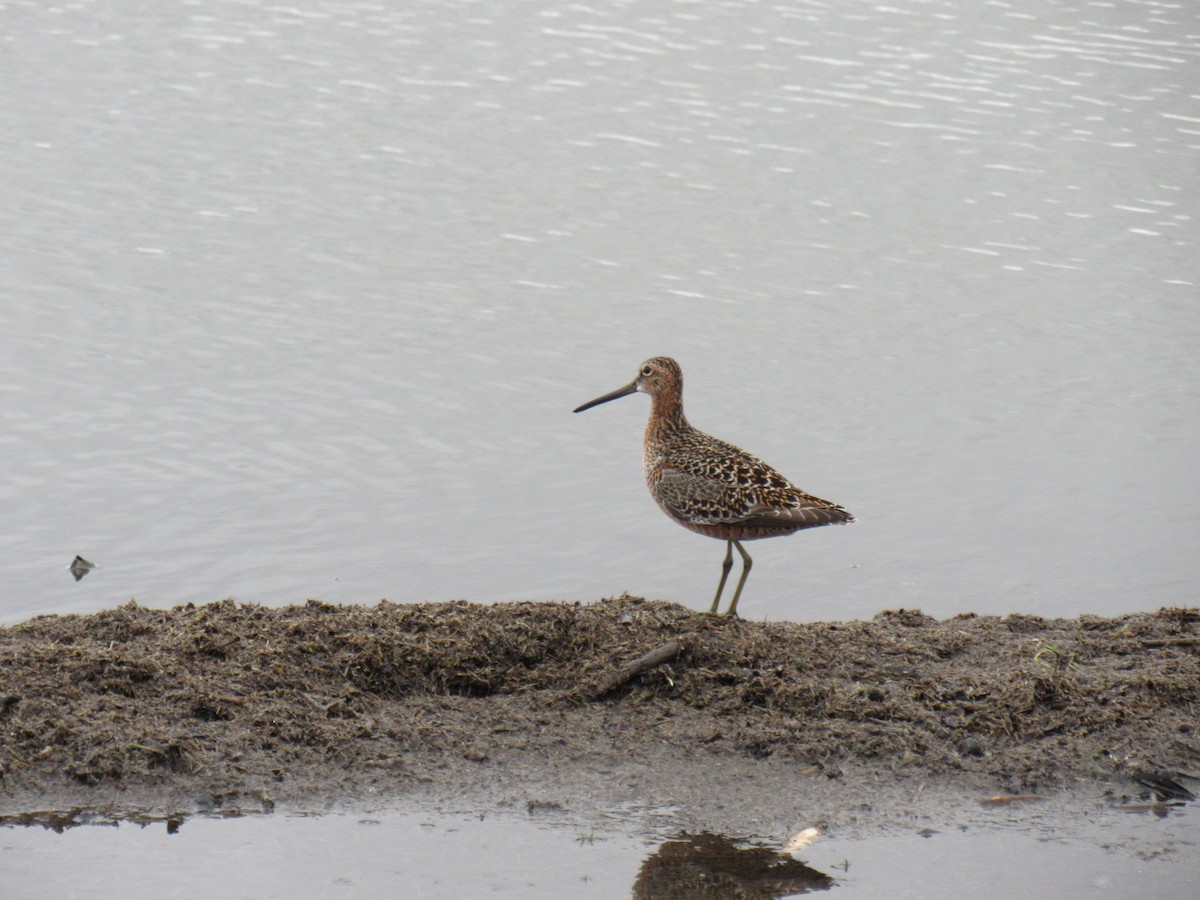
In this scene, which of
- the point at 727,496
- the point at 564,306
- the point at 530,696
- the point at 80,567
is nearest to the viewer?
the point at 530,696

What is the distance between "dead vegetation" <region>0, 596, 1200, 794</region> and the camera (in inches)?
225

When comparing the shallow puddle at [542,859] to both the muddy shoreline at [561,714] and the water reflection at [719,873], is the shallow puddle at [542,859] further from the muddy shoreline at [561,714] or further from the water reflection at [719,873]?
the muddy shoreline at [561,714]

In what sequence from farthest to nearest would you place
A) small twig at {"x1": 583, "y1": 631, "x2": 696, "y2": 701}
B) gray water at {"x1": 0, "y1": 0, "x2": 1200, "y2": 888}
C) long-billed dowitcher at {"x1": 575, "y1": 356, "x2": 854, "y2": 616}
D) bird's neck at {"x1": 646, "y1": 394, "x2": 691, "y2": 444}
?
gray water at {"x1": 0, "y1": 0, "x2": 1200, "y2": 888} → bird's neck at {"x1": 646, "y1": 394, "x2": 691, "y2": 444} → long-billed dowitcher at {"x1": 575, "y1": 356, "x2": 854, "y2": 616} → small twig at {"x1": 583, "y1": 631, "x2": 696, "y2": 701}

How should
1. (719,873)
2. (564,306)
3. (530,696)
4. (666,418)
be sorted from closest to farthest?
1. (719,873)
2. (530,696)
3. (666,418)
4. (564,306)

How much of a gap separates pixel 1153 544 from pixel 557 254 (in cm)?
608

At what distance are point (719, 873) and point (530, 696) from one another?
1.27 metres

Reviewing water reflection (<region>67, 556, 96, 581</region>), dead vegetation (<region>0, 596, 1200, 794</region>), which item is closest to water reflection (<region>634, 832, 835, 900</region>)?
dead vegetation (<region>0, 596, 1200, 794</region>)

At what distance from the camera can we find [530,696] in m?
6.27

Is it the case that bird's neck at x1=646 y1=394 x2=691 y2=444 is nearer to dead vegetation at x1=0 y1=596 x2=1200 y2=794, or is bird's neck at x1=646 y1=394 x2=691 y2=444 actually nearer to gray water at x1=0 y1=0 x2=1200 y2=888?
gray water at x1=0 y1=0 x2=1200 y2=888

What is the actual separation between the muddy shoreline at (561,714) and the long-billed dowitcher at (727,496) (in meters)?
0.65

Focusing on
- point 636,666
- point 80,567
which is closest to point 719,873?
point 636,666

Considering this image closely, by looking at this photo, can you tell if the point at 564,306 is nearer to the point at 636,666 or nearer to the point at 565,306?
the point at 565,306

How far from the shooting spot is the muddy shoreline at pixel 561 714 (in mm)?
5609

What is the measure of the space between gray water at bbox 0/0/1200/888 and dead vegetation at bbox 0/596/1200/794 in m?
0.92
